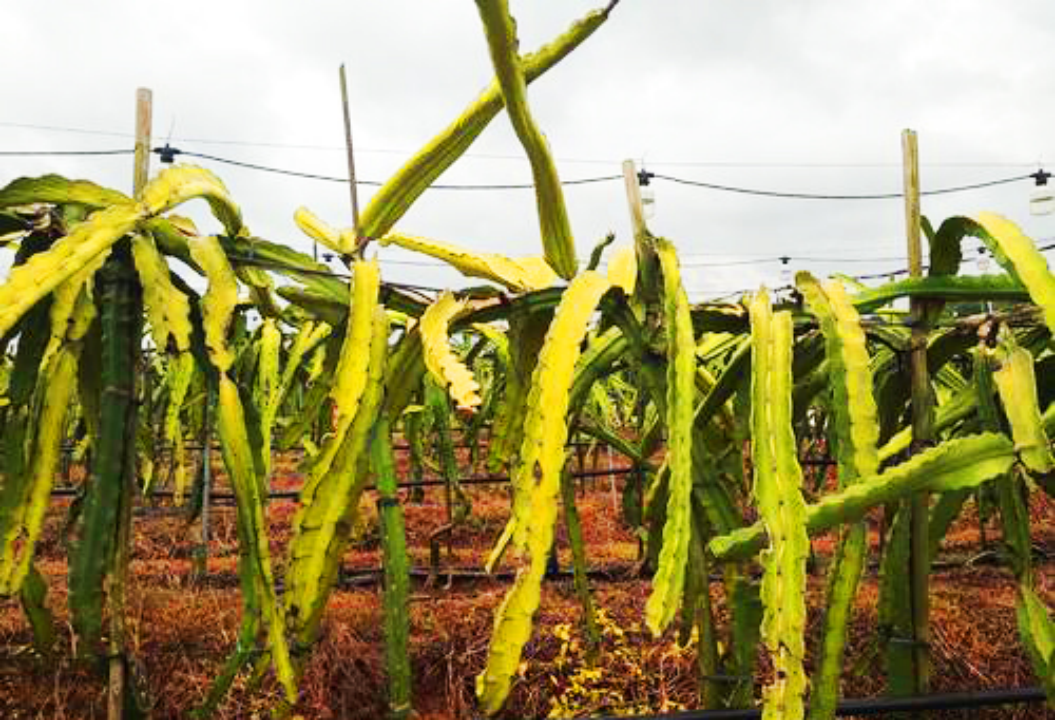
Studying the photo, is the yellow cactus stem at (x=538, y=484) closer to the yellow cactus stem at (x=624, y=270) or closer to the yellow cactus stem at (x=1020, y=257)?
the yellow cactus stem at (x=624, y=270)

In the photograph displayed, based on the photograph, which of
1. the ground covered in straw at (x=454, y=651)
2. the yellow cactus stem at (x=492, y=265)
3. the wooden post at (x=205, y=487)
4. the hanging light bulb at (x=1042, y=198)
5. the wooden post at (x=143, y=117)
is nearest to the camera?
the yellow cactus stem at (x=492, y=265)

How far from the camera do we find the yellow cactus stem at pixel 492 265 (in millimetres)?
680

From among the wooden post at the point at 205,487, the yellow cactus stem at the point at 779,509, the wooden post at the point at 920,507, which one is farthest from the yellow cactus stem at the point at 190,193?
the wooden post at the point at 205,487

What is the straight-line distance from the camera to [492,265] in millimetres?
688

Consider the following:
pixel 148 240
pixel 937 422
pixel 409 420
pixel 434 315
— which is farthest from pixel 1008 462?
pixel 409 420

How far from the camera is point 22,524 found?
0.58 meters

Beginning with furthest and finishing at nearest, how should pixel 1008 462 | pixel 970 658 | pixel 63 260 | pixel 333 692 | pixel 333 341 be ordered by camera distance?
pixel 970 658
pixel 333 692
pixel 333 341
pixel 1008 462
pixel 63 260

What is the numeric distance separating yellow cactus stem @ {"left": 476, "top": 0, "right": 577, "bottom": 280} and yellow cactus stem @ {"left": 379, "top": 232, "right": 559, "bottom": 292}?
2cm

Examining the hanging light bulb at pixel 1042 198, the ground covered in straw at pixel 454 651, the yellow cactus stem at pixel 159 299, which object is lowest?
the ground covered in straw at pixel 454 651

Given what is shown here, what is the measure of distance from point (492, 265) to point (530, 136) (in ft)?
0.44

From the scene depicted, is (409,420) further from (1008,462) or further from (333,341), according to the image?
(1008,462)

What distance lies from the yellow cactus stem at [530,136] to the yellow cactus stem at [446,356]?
0.09 meters

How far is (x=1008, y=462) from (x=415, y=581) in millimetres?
2102

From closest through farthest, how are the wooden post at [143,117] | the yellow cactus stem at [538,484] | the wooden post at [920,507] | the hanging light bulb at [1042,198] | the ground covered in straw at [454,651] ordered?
the yellow cactus stem at [538,484], the wooden post at [920,507], the wooden post at [143,117], the ground covered in straw at [454,651], the hanging light bulb at [1042,198]
